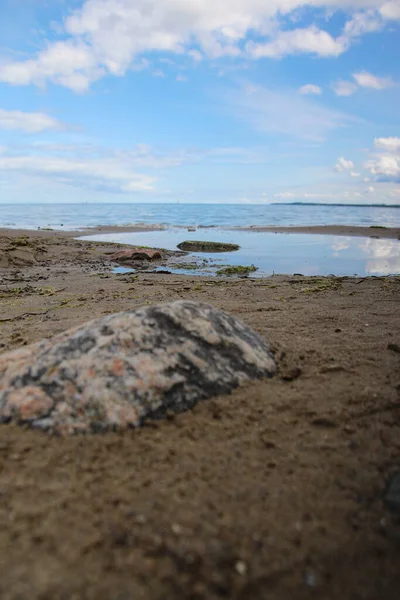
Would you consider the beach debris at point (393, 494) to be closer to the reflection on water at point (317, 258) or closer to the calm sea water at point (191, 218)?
the reflection on water at point (317, 258)

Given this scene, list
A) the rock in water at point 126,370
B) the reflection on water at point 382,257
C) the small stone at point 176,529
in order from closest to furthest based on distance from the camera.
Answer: the small stone at point 176,529 < the rock in water at point 126,370 < the reflection on water at point 382,257

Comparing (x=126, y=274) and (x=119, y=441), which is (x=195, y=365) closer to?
(x=119, y=441)

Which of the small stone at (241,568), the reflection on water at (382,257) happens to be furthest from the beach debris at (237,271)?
the small stone at (241,568)

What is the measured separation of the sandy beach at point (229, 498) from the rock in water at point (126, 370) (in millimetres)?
118

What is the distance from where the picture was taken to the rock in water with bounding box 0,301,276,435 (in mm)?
2648

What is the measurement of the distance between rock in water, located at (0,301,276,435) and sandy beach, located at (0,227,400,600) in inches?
4.7

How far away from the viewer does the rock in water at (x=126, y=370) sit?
2648mm

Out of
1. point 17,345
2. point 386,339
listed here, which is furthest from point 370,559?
point 17,345

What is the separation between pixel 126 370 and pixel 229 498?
3.83 feet

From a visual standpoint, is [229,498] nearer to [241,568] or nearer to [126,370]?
[241,568]

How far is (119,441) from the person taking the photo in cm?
247

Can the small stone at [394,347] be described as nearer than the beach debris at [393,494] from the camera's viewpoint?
No

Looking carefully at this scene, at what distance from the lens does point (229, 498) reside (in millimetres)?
2049

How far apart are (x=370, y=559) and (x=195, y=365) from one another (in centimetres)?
167
